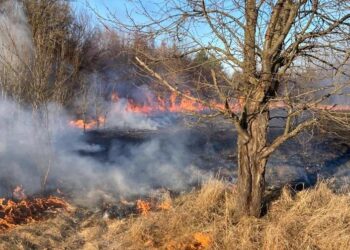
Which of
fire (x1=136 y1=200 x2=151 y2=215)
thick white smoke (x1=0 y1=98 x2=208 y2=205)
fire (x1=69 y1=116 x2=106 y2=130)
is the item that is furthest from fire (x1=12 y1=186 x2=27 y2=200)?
fire (x1=69 y1=116 x2=106 y2=130)

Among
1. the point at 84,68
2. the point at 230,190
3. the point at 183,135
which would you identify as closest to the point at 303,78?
the point at 230,190

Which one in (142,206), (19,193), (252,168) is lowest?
(142,206)

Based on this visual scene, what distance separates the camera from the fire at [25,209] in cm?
710

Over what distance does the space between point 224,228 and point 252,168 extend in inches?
32.8

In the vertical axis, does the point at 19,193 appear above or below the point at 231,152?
below

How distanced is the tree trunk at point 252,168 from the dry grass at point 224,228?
20 cm

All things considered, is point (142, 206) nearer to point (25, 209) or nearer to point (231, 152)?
point (25, 209)

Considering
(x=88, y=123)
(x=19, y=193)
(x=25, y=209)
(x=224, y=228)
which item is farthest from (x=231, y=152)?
(x=224, y=228)

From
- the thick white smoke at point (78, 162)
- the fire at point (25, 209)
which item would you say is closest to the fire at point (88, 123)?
the thick white smoke at point (78, 162)

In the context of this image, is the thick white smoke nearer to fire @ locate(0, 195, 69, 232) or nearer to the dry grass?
fire @ locate(0, 195, 69, 232)

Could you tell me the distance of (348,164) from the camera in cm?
1305

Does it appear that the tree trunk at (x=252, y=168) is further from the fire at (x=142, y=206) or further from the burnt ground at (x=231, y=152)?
the burnt ground at (x=231, y=152)

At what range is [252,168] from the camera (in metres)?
5.75

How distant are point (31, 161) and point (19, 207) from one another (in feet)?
7.69
